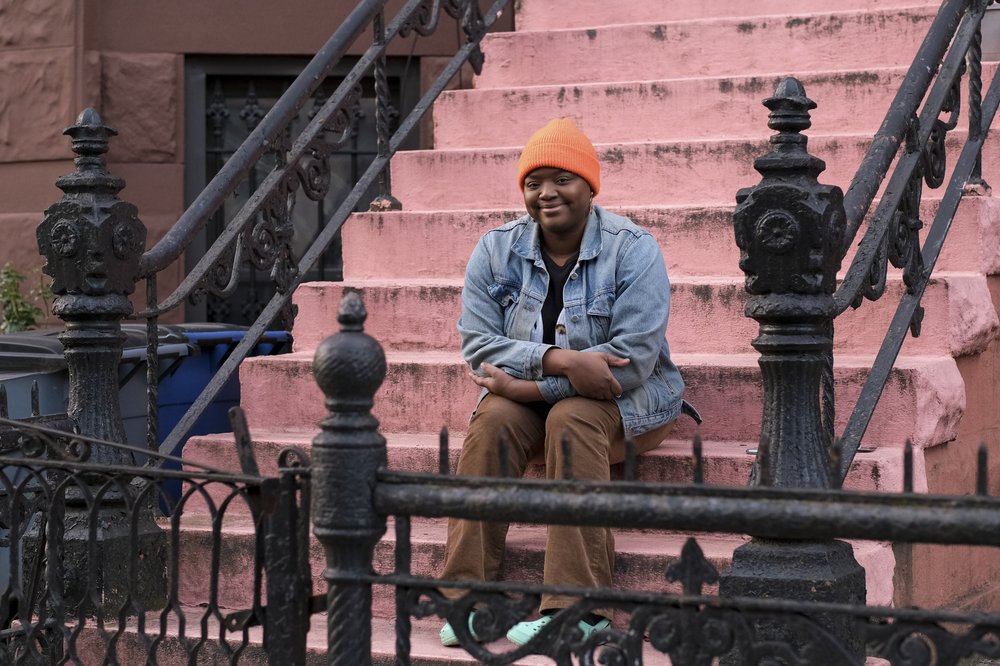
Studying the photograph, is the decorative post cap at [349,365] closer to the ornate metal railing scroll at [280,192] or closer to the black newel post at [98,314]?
the black newel post at [98,314]

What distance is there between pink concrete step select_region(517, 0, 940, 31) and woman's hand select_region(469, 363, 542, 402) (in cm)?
354

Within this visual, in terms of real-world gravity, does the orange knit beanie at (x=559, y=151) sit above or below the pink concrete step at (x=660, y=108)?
below

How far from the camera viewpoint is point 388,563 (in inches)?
196

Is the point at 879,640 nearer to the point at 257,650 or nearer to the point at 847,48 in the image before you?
the point at 257,650

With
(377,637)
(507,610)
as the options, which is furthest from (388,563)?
(507,610)

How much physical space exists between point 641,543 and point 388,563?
0.86m

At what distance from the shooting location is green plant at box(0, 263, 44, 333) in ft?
25.8

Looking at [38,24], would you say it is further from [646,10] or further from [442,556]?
[442,556]

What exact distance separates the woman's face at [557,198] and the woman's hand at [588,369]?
46cm

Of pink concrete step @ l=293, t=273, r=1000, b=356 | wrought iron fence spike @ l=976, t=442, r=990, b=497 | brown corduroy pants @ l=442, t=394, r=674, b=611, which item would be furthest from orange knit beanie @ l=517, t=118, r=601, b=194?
wrought iron fence spike @ l=976, t=442, r=990, b=497

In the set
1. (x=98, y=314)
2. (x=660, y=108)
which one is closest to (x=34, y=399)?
(x=98, y=314)

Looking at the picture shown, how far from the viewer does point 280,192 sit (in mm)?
6184

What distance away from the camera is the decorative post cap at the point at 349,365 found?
2826mm

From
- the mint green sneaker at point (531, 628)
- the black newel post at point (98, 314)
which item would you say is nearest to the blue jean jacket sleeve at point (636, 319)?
the mint green sneaker at point (531, 628)
